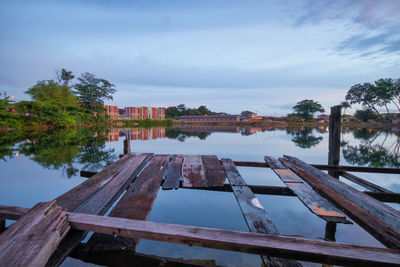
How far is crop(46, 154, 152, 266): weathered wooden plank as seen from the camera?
52.1 inches

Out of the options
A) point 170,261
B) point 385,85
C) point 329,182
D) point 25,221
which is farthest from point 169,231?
point 385,85

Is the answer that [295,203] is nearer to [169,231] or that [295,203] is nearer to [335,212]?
[335,212]

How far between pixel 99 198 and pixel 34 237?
88cm

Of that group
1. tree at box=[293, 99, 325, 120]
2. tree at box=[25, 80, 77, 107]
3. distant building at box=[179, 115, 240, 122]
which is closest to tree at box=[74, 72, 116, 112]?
tree at box=[25, 80, 77, 107]

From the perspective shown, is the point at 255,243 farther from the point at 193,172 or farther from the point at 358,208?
the point at 193,172

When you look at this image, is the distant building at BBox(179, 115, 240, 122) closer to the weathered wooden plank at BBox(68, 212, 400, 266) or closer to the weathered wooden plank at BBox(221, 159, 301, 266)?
the weathered wooden plank at BBox(221, 159, 301, 266)

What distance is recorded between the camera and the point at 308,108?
248 ft

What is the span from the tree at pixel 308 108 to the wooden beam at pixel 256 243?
85.5 metres

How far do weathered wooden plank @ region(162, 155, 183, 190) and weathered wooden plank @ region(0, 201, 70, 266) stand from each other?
1346mm

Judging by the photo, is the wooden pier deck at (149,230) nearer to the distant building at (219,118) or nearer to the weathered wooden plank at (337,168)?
the weathered wooden plank at (337,168)

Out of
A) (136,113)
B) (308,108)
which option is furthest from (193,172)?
(308,108)

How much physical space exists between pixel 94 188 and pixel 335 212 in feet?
8.96

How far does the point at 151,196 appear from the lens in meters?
2.22

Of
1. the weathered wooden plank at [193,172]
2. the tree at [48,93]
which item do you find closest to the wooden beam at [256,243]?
the weathered wooden plank at [193,172]
